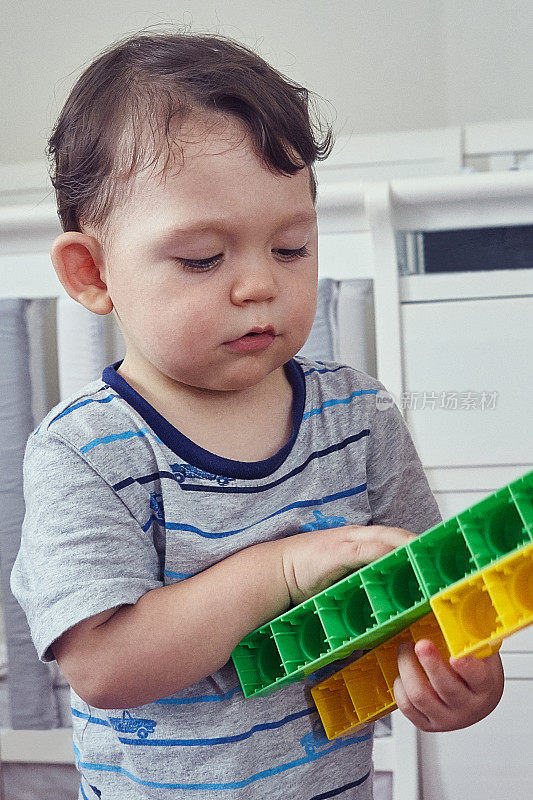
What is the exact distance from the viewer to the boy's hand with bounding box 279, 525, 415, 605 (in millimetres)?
399

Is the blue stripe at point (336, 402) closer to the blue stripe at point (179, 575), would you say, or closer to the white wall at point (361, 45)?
the blue stripe at point (179, 575)

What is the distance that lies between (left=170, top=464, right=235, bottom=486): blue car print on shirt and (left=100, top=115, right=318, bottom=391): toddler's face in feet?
0.16

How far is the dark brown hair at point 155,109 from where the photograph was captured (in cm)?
43

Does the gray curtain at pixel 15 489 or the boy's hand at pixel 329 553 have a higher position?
the boy's hand at pixel 329 553

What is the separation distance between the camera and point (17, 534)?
92cm

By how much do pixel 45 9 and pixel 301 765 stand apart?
1674mm

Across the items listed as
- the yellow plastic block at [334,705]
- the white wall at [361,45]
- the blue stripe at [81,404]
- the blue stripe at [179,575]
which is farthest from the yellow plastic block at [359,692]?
the white wall at [361,45]

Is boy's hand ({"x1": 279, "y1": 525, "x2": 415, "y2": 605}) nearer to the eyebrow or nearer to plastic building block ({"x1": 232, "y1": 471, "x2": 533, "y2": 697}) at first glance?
plastic building block ({"x1": 232, "y1": 471, "x2": 533, "y2": 697})

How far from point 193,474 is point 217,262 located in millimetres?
120

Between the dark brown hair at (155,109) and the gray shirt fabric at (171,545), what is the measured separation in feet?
0.39

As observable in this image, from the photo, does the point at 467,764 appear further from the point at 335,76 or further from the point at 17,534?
the point at 335,76

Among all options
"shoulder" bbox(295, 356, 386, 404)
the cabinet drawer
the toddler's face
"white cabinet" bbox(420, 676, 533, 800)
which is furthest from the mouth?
"white cabinet" bbox(420, 676, 533, 800)

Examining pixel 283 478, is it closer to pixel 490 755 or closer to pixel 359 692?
pixel 359 692

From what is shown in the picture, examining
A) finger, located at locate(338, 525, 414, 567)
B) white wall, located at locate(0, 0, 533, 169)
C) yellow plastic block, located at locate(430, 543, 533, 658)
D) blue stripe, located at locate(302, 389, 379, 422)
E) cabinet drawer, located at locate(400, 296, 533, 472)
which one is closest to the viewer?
yellow plastic block, located at locate(430, 543, 533, 658)
